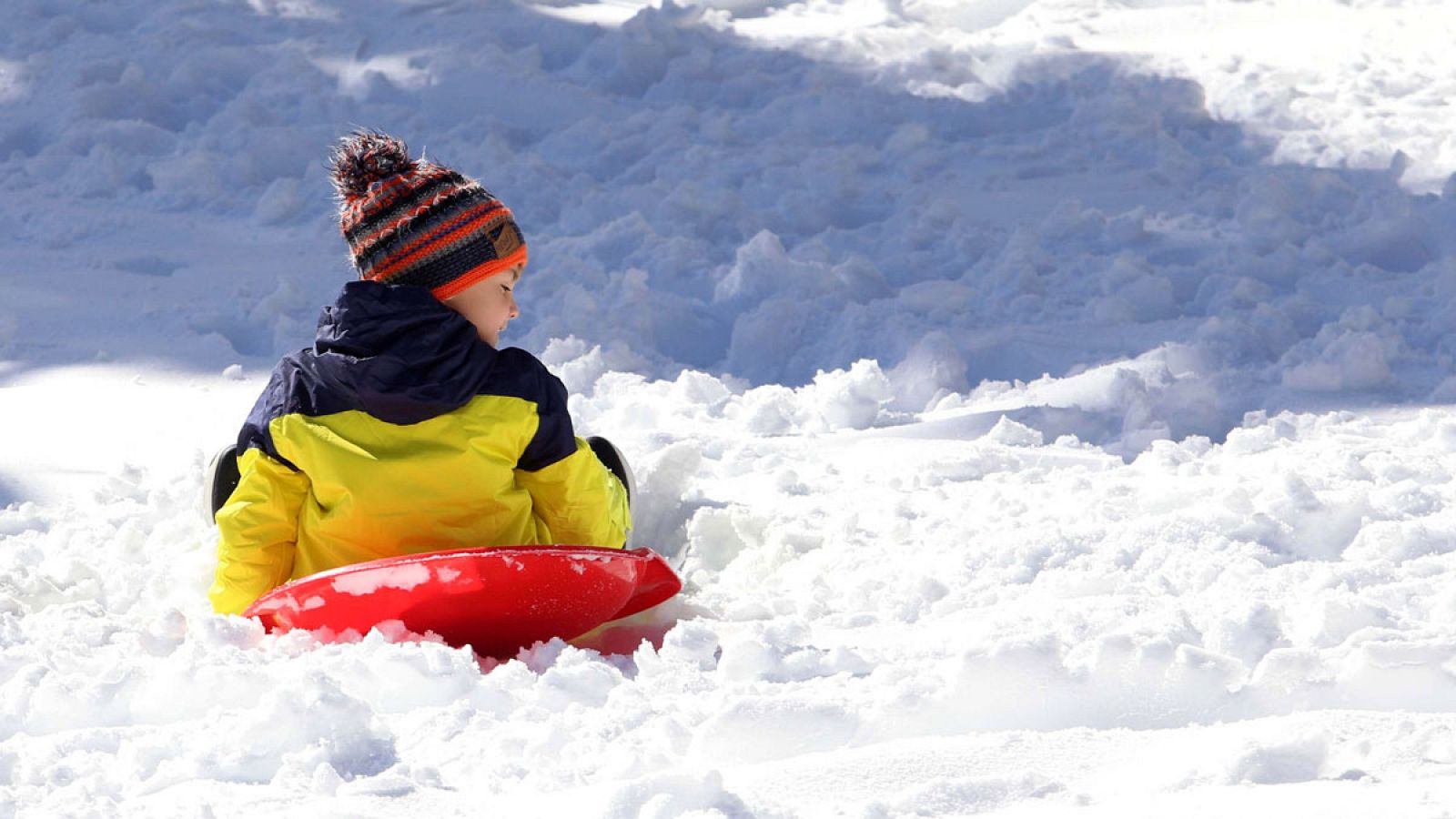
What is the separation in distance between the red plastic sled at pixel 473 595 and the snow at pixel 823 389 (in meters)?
0.06

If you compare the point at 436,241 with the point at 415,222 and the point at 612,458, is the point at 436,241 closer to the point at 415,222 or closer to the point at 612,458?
the point at 415,222

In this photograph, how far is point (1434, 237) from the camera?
5.50 metres

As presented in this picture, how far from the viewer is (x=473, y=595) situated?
250 centimetres

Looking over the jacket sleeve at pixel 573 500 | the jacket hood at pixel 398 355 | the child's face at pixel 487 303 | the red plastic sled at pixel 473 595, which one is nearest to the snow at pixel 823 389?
the red plastic sled at pixel 473 595

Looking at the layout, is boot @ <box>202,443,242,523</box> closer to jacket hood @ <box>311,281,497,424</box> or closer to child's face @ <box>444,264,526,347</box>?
jacket hood @ <box>311,281,497,424</box>

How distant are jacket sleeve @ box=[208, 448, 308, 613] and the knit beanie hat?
356mm

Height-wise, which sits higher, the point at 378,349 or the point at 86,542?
the point at 378,349

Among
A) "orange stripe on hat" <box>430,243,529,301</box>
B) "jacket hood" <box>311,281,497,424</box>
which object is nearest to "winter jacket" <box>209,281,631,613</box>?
"jacket hood" <box>311,281,497,424</box>

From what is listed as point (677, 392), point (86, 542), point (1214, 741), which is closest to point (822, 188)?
point (677, 392)

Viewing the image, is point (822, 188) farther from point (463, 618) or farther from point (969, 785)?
point (969, 785)

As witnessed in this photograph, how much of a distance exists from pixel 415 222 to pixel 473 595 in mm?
627

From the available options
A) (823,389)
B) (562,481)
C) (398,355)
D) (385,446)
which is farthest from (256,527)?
(823,389)

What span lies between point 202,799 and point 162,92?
5.43 meters

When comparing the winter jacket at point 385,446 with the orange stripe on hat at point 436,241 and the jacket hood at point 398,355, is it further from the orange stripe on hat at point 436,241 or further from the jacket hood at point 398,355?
the orange stripe on hat at point 436,241
